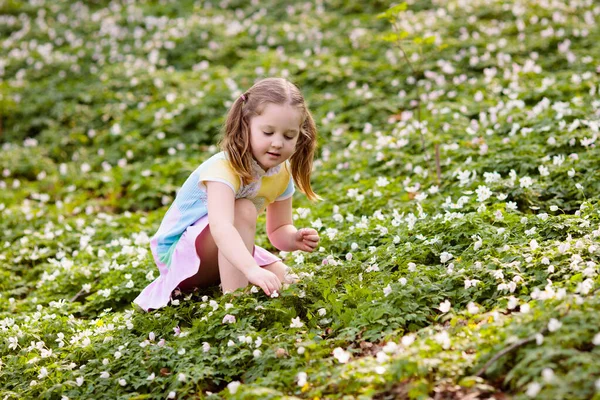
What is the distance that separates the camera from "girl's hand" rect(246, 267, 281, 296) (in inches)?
162

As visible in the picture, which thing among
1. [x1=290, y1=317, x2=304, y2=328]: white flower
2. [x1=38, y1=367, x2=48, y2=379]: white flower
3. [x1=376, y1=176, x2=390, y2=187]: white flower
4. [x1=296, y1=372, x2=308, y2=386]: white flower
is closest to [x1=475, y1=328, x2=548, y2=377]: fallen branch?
[x1=296, y1=372, x2=308, y2=386]: white flower

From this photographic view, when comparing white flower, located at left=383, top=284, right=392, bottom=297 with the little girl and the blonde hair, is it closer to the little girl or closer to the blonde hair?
the little girl

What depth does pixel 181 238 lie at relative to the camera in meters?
4.65

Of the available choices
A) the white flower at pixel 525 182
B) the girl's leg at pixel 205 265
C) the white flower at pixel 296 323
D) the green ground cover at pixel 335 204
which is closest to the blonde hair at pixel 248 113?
the girl's leg at pixel 205 265

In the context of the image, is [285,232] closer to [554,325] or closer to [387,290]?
[387,290]

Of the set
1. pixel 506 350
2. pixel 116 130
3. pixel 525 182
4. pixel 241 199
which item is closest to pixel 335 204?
pixel 525 182

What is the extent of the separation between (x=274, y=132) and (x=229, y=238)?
754 millimetres

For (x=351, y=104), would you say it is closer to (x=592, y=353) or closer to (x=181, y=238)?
(x=181, y=238)

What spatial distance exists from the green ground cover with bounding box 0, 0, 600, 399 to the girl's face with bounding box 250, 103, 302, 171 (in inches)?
34.9

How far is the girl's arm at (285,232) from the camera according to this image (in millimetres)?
4887

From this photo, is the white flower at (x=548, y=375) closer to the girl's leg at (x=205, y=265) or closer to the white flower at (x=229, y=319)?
the white flower at (x=229, y=319)

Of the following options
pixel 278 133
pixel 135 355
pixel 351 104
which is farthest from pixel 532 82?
pixel 135 355

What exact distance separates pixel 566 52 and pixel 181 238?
24.1 feet

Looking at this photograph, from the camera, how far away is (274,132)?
14.3ft
